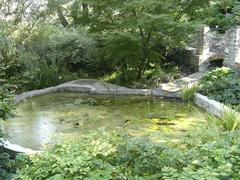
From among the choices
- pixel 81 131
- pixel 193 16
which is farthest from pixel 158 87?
pixel 81 131

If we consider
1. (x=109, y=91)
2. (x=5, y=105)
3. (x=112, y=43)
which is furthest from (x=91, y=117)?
(x=112, y=43)

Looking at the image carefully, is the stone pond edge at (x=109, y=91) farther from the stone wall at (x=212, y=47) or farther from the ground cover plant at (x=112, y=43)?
the stone wall at (x=212, y=47)

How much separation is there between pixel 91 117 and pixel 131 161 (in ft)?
13.9

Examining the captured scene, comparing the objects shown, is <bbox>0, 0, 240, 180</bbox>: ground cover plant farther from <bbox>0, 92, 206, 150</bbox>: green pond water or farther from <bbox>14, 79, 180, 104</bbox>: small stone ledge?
<bbox>0, 92, 206, 150</bbox>: green pond water

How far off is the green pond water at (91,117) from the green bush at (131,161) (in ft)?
7.39

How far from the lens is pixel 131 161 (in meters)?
3.92

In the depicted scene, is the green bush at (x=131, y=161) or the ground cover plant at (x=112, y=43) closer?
the green bush at (x=131, y=161)

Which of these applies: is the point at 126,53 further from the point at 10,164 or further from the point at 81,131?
the point at 10,164

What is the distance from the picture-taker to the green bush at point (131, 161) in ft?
11.5

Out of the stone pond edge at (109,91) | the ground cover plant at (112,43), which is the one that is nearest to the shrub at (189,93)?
the ground cover plant at (112,43)

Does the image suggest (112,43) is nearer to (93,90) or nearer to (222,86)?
(93,90)

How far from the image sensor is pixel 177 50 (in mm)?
13477

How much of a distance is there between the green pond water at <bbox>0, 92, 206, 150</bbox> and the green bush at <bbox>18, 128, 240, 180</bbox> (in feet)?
7.39

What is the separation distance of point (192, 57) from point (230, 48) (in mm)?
1854
